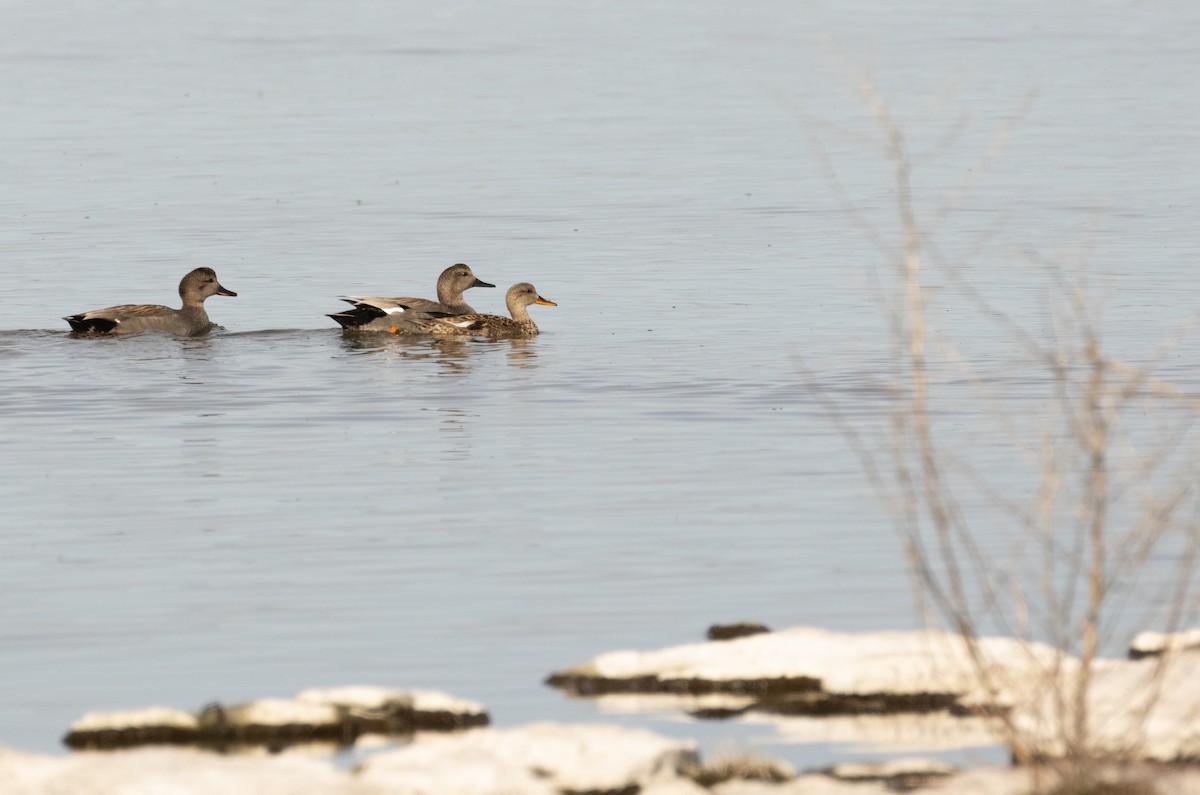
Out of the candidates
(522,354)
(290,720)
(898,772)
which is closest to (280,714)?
(290,720)

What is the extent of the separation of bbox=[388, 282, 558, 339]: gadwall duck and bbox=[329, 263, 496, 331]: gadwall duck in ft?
0.32

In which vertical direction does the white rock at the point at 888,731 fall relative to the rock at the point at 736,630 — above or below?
below

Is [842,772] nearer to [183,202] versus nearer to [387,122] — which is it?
[183,202]

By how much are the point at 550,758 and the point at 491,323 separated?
48.6ft

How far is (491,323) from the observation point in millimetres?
23312

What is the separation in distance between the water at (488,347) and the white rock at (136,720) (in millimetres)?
365

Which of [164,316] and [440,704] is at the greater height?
[164,316]

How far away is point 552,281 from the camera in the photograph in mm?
25953

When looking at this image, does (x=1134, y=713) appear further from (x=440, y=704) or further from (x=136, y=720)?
(x=136, y=720)

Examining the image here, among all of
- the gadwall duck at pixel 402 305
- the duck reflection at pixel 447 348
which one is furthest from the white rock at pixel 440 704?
the gadwall duck at pixel 402 305

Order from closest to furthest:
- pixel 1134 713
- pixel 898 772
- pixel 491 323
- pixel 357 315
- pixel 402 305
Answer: pixel 1134 713 → pixel 898 772 → pixel 357 315 → pixel 402 305 → pixel 491 323

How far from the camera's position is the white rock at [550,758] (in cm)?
835

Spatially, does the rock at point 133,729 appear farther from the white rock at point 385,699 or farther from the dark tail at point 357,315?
the dark tail at point 357,315

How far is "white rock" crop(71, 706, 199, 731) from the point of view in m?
9.09
